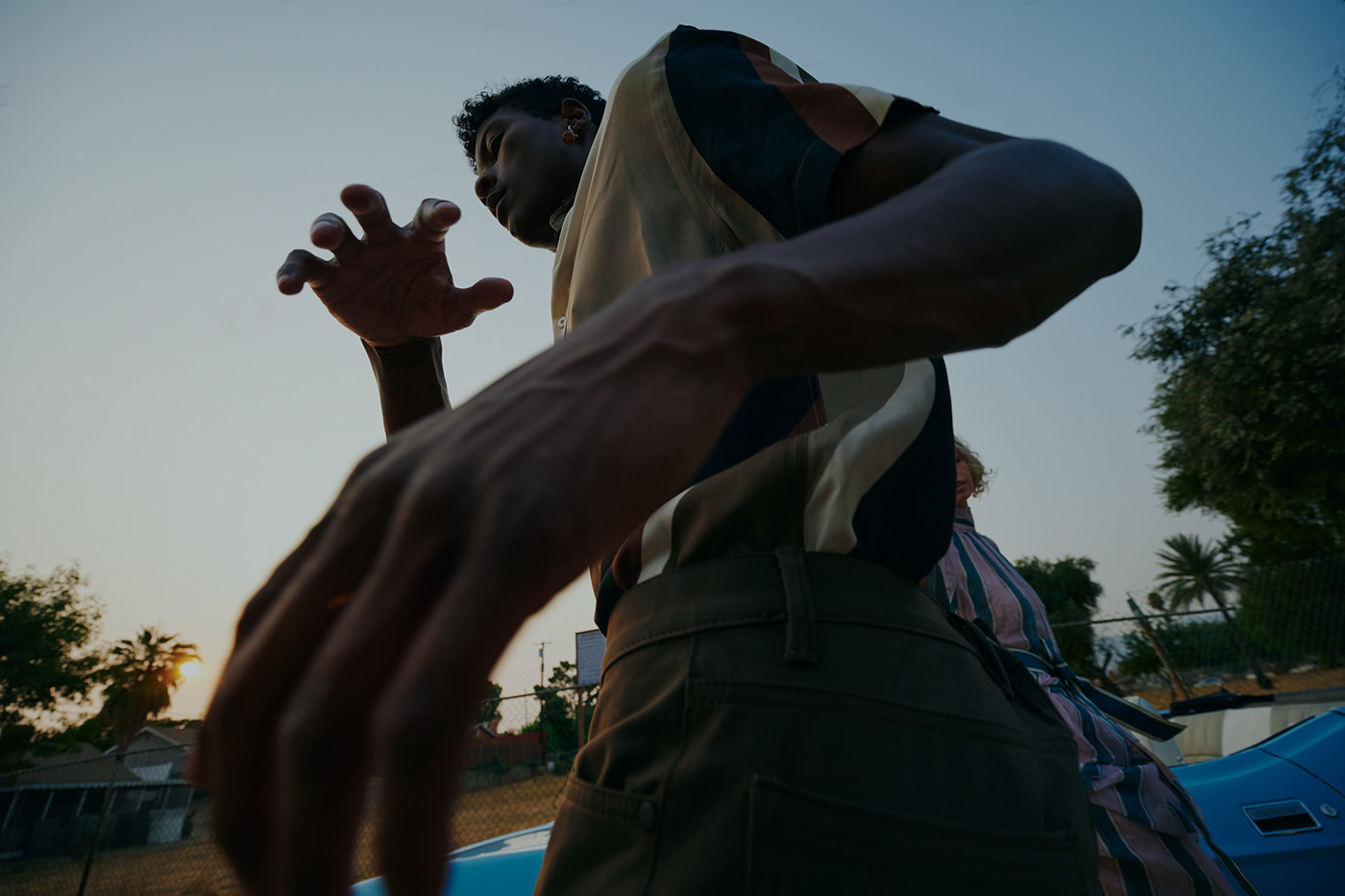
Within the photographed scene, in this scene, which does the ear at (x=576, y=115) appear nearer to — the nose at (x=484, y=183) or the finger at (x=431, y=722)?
the nose at (x=484, y=183)

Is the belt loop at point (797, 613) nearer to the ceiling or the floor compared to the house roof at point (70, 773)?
nearer to the floor

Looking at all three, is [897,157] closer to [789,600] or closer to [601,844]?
[789,600]

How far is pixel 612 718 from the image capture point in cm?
97

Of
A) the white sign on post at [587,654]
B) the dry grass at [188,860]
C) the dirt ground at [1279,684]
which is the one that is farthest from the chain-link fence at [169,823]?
the dirt ground at [1279,684]

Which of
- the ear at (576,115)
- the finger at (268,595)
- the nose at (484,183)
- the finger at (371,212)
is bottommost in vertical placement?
the finger at (268,595)

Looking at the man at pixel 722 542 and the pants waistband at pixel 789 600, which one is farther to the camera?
the pants waistband at pixel 789 600

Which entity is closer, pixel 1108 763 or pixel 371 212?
pixel 371 212

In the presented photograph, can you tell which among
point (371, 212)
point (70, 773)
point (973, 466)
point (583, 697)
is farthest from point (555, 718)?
point (70, 773)

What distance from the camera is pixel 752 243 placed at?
3.66 ft

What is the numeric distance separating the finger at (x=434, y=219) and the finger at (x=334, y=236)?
16 cm

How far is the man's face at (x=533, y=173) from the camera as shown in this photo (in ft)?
7.16

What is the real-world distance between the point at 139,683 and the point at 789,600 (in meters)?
61.2

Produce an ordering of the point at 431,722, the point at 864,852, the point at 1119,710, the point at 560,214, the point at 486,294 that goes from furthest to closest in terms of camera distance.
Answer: the point at 1119,710 → the point at 560,214 → the point at 486,294 → the point at 864,852 → the point at 431,722

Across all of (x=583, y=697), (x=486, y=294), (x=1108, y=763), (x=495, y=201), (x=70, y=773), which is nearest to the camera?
(x=486, y=294)
